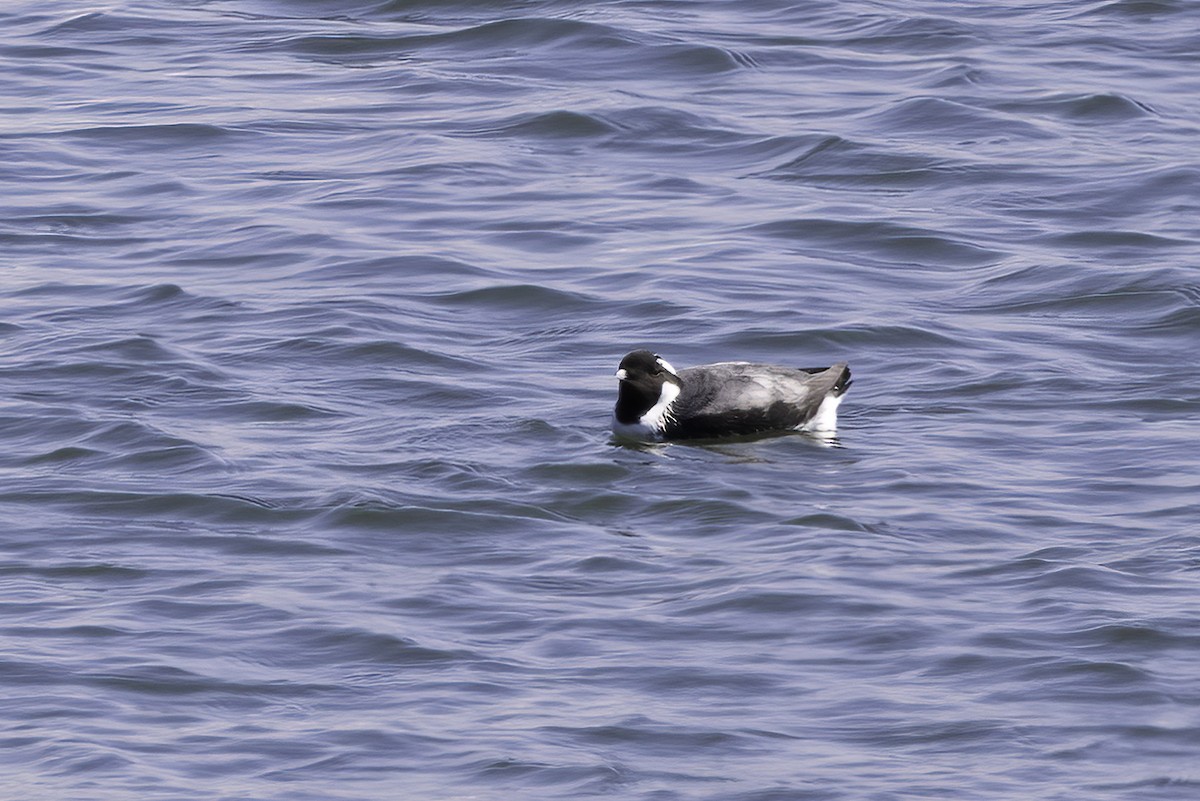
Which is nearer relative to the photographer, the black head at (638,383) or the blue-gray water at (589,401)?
the blue-gray water at (589,401)

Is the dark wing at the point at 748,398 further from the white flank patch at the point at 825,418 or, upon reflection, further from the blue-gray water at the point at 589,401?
the blue-gray water at the point at 589,401

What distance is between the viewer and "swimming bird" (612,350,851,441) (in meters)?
12.3

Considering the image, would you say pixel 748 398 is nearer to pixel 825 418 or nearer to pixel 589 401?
pixel 825 418

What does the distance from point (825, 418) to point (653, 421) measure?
93 centimetres

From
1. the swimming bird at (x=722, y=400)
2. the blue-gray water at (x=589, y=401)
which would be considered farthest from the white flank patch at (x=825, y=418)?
the blue-gray water at (x=589, y=401)

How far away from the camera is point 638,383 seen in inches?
480

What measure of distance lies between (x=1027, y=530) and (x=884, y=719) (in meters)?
2.35

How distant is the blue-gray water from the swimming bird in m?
0.20

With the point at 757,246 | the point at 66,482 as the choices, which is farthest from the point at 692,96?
the point at 66,482

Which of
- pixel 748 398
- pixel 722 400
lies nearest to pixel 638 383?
pixel 722 400

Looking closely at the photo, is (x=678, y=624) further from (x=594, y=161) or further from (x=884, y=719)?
(x=594, y=161)

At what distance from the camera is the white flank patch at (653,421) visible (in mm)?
12234

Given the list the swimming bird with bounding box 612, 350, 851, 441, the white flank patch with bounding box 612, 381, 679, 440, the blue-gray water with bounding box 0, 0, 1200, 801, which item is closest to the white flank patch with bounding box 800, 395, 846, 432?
the swimming bird with bounding box 612, 350, 851, 441

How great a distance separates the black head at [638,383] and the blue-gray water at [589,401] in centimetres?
34
